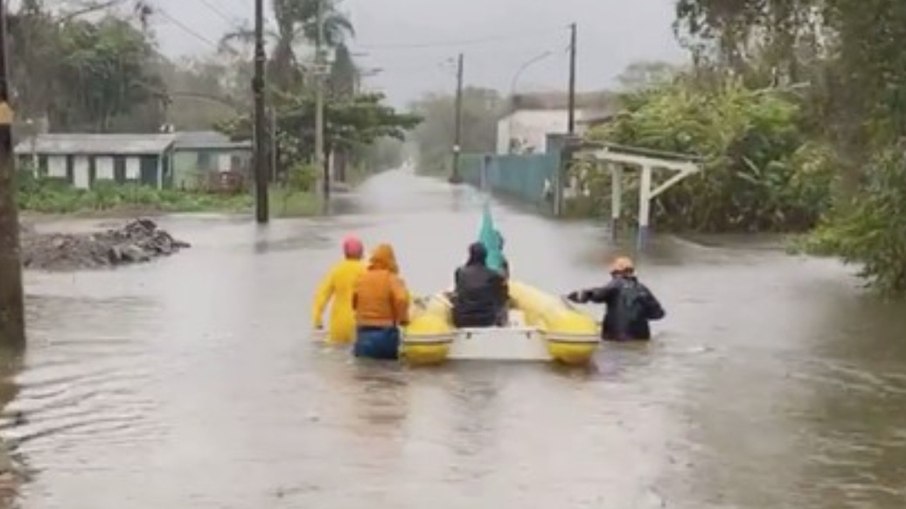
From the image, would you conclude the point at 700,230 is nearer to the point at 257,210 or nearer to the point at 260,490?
the point at 257,210

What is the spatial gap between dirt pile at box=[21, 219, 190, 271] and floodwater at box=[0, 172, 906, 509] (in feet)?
15.3

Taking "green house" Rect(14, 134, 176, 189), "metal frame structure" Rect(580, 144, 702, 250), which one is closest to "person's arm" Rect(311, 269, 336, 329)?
"metal frame structure" Rect(580, 144, 702, 250)

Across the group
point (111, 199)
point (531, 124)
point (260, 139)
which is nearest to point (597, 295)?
point (260, 139)

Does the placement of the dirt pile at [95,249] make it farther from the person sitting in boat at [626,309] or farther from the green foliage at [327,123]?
the green foliage at [327,123]

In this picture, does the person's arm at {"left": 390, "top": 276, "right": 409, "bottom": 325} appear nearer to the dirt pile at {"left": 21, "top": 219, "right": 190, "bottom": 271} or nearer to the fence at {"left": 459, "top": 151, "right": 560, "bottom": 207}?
the dirt pile at {"left": 21, "top": 219, "right": 190, "bottom": 271}

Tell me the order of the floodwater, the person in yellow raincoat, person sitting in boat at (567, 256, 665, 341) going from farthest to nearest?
person sitting in boat at (567, 256, 665, 341), the person in yellow raincoat, the floodwater

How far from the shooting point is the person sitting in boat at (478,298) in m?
16.0

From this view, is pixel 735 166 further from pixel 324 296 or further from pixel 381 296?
pixel 381 296

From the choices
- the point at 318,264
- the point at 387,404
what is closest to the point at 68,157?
the point at 318,264

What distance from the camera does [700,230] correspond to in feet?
142

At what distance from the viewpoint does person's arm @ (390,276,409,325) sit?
15.4 metres

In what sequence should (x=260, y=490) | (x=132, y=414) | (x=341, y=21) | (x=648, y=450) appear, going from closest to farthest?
(x=260, y=490) → (x=648, y=450) → (x=132, y=414) → (x=341, y=21)

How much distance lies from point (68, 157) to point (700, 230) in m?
41.3

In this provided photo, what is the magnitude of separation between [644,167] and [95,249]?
528 inches
